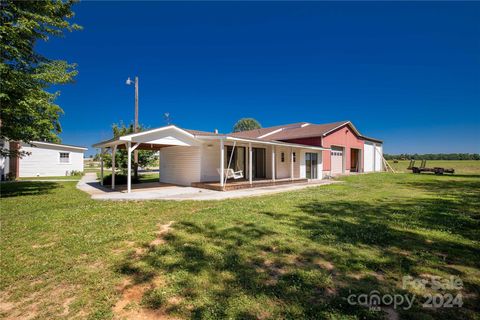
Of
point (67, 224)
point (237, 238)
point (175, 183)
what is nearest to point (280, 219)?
point (237, 238)

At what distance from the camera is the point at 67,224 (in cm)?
516

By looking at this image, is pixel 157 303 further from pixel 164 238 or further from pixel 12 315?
pixel 164 238

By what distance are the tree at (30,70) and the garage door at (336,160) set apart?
753 inches

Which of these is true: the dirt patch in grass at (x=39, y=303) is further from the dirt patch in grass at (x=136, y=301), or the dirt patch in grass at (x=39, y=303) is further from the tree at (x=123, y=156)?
the tree at (x=123, y=156)

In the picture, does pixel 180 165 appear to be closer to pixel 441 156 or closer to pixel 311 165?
pixel 311 165

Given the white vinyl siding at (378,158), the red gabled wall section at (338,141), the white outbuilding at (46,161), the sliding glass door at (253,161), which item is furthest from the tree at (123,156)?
the white vinyl siding at (378,158)

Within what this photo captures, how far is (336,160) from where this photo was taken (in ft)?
68.0

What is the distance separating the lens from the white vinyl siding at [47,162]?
2000 centimetres

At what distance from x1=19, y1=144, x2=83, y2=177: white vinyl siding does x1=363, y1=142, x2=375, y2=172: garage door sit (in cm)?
3024

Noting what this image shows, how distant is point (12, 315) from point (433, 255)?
5.48 metres

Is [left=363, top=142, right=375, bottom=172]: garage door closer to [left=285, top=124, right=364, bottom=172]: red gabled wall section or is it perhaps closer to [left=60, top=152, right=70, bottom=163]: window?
[left=285, top=124, right=364, bottom=172]: red gabled wall section

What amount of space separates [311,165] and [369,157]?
12.1 m

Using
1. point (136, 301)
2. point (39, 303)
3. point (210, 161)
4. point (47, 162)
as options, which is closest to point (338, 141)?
point (210, 161)

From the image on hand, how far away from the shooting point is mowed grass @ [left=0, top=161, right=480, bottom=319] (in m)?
2.35
